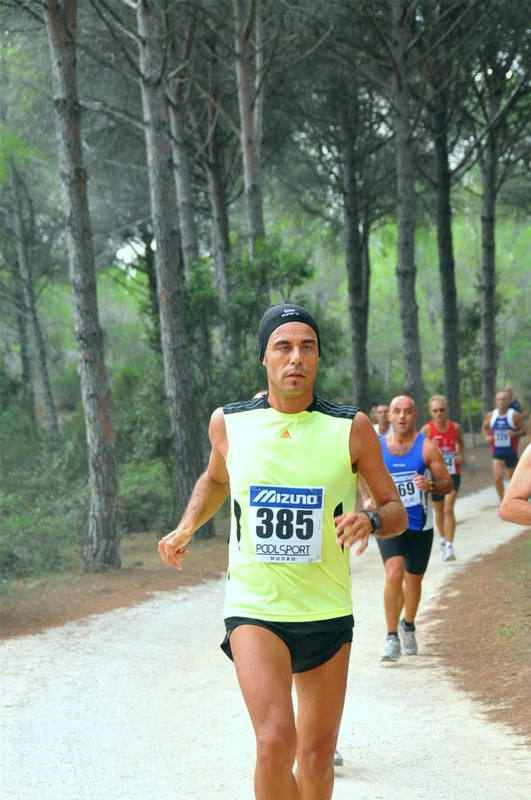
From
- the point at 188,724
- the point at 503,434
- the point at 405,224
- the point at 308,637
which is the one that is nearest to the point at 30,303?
the point at 405,224

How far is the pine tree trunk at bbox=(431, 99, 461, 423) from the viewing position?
2714 centimetres

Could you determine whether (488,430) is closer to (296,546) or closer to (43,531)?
(43,531)

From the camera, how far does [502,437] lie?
675 inches

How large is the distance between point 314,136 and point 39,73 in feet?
30.1

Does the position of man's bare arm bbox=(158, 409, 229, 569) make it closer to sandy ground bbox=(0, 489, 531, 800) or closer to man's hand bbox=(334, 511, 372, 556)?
man's hand bbox=(334, 511, 372, 556)

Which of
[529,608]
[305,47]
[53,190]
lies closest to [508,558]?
[529,608]

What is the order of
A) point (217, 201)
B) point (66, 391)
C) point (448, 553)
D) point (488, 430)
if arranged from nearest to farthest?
1. point (448, 553)
2. point (488, 430)
3. point (217, 201)
4. point (66, 391)

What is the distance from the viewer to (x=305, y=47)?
23.4 metres

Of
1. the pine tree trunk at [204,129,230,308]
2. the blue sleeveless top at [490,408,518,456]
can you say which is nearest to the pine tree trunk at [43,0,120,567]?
the blue sleeveless top at [490,408,518,456]

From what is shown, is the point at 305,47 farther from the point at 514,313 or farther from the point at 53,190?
the point at 514,313

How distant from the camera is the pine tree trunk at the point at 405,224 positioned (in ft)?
69.1

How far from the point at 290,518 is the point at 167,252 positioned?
13.0 metres

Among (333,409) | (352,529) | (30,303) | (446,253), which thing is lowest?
(352,529)

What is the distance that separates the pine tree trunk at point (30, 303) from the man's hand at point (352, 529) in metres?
24.9
